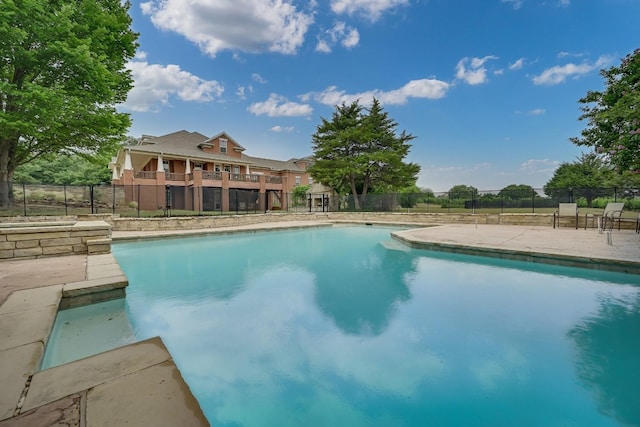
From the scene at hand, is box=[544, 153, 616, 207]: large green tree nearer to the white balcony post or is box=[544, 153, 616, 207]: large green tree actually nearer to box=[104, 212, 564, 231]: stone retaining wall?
box=[104, 212, 564, 231]: stone retaining wall

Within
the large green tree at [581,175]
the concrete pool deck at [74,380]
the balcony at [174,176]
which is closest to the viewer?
the concrete pool deck at [74,380]

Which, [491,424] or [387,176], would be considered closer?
[491,424]

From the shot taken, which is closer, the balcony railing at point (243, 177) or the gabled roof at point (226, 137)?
the balcony railing at point (243, 177)

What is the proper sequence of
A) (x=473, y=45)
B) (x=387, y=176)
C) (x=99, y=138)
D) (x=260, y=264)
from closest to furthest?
1. (x=260, y=264)
2. (x=99, y=138)
3. (x=473, y=45)
4. (x=387, y=176)

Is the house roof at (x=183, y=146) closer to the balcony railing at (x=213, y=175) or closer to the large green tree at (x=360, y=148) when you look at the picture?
the balcony railing at (x=213, y=175)

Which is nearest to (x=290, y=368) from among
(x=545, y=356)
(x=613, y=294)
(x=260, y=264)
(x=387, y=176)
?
(x=545, y=356)

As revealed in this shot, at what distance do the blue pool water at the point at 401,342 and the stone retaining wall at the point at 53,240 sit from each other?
0.95 meters

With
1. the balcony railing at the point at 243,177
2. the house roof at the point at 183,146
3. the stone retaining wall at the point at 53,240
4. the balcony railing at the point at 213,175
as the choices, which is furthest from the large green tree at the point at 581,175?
the stone retaining wall at the point at 53,240

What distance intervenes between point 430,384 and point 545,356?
139 centimetres

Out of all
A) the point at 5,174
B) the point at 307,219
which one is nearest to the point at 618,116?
the point at 307,219

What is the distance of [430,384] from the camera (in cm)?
244

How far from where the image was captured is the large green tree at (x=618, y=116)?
610 cm

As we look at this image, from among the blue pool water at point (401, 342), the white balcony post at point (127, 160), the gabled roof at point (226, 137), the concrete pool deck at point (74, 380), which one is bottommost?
the blue pool water at point (401, 342)

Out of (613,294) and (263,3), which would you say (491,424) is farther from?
(263,3)
